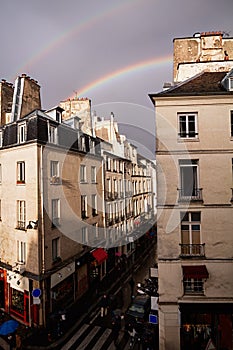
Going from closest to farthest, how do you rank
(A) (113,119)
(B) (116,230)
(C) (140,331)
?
(C) (140,331)
(B) (116,230)
(A) (113,119)

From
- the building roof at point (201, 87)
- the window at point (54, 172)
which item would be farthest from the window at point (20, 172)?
the building roof at point (201, 87)

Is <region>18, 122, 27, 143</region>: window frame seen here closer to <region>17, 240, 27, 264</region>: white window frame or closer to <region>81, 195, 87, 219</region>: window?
<region>17, 240, 27, 264</region>: white window frame

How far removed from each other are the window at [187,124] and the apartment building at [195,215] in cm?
5

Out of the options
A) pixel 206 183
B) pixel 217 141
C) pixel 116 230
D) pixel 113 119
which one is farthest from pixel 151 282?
pixel 113 119

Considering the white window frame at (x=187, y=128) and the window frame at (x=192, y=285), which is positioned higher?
the white window frame at (x=187, y=128)

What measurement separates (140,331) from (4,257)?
1077 centimetres

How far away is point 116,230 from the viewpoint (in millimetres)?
32250

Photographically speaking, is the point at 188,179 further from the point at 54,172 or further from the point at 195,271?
the point at 54,172

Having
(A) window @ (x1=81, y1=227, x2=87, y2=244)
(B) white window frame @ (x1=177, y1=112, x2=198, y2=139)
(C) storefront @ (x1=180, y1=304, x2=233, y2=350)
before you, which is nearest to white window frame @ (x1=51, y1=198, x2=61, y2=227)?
(A) window @ (x1=81, y1=227, x2=87, y2=244)

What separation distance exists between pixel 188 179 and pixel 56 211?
395 inches

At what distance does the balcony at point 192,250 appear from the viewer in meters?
13.9

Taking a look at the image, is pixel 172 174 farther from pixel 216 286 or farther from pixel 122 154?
pixel 122 154

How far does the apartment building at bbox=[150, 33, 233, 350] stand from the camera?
1380 cm

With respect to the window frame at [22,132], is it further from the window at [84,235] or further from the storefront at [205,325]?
the storefront at [205,325]
